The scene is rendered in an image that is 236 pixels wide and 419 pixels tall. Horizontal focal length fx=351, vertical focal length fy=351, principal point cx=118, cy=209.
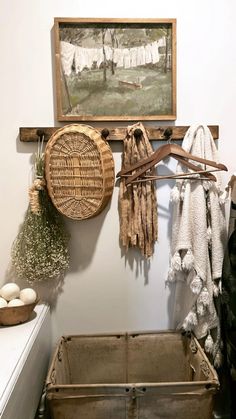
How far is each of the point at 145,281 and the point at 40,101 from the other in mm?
930

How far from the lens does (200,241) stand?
1.46 metres

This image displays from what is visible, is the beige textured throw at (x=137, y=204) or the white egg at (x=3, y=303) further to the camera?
the beige textured throw at (x=137, y=204)

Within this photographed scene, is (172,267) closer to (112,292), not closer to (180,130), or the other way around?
(112,292)

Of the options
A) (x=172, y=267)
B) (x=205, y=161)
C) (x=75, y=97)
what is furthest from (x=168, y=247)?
(x=75, y=97)

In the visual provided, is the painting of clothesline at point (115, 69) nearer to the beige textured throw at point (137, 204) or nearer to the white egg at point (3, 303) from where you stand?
the beige textured throw at point (137, 204)

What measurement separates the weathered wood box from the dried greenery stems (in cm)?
33

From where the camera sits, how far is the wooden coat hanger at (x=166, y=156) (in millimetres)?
1441

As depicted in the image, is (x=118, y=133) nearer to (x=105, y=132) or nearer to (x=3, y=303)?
(x=105, y=132)

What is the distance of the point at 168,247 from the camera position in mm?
1611

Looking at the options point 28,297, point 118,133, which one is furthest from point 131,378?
point 118,133

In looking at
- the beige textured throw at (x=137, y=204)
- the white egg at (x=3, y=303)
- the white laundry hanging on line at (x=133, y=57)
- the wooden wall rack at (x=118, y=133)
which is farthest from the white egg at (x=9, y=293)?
the white laundry hanging on line at (x=133, y=57)

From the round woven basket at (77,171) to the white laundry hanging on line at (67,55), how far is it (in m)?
0.26

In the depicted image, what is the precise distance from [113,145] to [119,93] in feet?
0.73

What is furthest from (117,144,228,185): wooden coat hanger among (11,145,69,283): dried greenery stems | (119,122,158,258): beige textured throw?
(11,145,69,283): dried greenery stems
